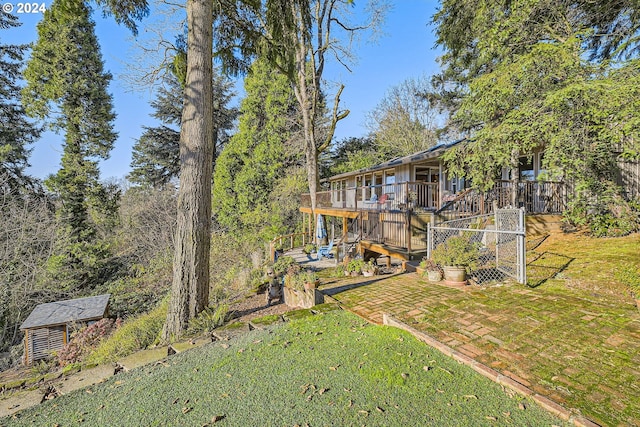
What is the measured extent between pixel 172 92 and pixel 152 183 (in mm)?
6800

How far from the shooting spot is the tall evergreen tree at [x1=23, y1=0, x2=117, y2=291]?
517 inches

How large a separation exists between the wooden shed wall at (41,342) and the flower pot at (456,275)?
9.85 meters

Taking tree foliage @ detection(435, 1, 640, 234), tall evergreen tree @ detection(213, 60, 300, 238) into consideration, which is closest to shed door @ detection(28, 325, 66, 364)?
tall evergreen tree @ detection(213, 60, 300, 238)

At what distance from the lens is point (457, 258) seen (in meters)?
5.79

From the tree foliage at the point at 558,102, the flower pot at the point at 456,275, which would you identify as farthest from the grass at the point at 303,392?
the tree foliage at the point at 558,102

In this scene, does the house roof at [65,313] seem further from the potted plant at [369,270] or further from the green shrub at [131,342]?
the potted plant at [369,270]

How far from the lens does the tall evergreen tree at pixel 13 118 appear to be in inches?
546

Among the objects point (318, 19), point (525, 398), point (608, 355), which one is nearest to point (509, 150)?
point (608, 355)

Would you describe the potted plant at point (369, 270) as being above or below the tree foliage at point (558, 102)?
below

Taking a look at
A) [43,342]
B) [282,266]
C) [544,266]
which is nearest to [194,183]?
[282,266]

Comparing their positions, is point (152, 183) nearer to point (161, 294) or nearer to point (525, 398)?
point (161, 294)

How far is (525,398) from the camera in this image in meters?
2.43

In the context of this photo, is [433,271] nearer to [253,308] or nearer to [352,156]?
[253,308]

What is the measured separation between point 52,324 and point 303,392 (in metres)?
8.40
